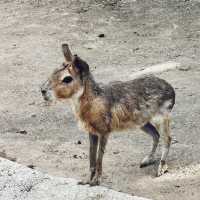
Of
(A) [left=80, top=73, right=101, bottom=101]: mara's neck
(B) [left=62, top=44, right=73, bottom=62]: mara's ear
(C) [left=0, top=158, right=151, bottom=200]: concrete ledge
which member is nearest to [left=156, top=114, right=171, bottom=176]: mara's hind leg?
(A) [left=80, top=73, right=101, bottom=101]: mara's neck

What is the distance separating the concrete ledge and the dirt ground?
0.92m

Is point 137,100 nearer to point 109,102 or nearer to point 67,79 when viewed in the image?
point 109,102

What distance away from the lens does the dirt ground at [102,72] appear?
8.80m

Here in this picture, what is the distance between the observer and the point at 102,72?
13242mm

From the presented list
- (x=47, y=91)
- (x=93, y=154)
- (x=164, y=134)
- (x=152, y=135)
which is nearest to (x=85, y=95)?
(x=47, y=91)

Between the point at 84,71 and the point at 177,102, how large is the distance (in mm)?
4119

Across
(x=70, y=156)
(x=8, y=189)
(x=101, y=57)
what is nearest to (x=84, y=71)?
(x=8, y=189)

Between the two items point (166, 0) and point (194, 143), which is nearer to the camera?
point (194, 143)

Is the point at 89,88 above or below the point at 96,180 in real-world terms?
above

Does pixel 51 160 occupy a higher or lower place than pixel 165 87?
lower

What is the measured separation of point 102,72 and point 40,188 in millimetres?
6006

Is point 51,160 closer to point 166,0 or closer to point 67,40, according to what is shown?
point 67,40

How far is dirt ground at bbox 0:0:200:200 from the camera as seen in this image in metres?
8.80

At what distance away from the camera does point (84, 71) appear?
294 inches
